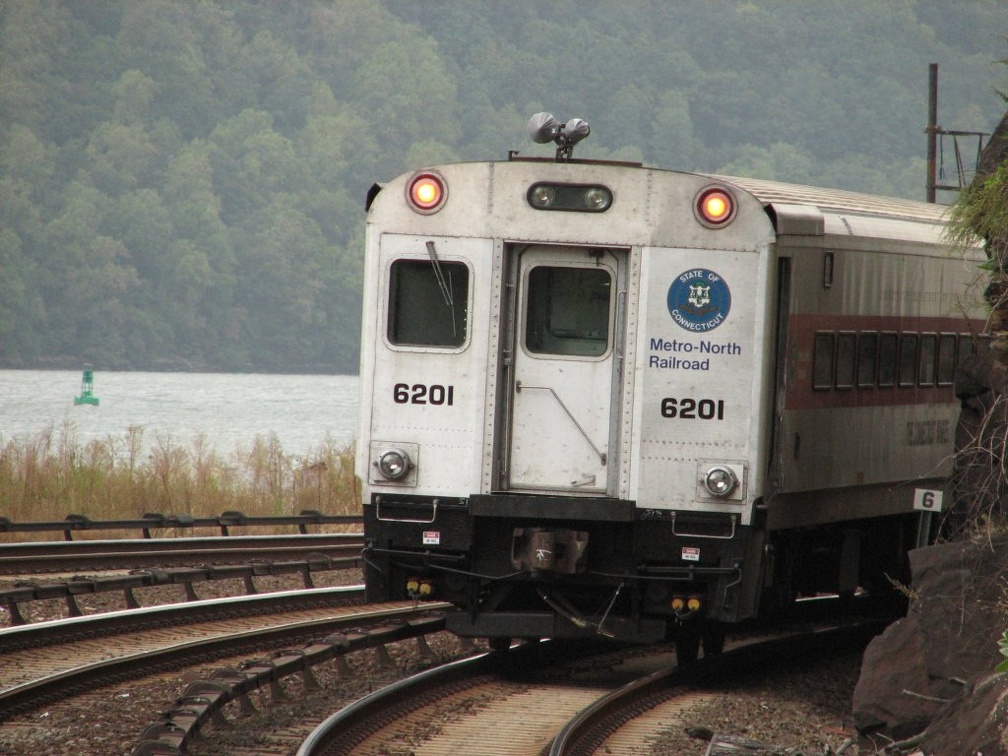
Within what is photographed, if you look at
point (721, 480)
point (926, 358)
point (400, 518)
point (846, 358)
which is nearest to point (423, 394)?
point (400, 518)

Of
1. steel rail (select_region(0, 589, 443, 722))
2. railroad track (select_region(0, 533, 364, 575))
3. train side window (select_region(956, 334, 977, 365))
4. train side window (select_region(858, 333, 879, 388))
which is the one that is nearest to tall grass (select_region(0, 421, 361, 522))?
railroad track (select_region(0, 533, 364, 575))

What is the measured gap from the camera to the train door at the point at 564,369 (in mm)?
10867

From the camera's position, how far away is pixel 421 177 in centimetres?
1104

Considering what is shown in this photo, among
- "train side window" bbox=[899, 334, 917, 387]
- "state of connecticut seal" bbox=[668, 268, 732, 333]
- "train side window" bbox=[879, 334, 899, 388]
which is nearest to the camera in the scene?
"state of connecticut seal" bbox=[668, 268, 732, 333]

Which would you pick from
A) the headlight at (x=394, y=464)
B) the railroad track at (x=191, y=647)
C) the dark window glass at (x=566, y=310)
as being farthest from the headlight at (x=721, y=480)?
the railroad track at (x=191, y=647)

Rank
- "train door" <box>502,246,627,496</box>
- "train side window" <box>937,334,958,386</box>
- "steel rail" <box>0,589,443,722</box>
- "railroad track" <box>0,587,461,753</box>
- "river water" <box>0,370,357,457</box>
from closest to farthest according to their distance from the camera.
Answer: "railroad track" <box>0,587,461,753</box> < "steel rail" <box>0,589,443,722</box> < "train door" <box>502,246,627,496</box> < "train side window" <box>937,334,958,386</box> < "river water" <box>0,370,357,457</box>

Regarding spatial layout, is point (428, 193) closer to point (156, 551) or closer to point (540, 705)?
point (540, 705)

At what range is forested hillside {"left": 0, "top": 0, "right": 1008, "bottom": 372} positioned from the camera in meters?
91.1

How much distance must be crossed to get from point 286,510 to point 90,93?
4321 inches

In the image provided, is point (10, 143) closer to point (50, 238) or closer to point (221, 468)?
point (50, 238)

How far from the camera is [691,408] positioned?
35.3ft

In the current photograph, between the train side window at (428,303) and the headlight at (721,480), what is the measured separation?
5.98 feet

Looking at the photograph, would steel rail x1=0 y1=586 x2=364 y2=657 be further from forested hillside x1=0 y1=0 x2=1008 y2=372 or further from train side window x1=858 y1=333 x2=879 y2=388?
forested hillside x1=0 y1=0 x2=1008 y2=372

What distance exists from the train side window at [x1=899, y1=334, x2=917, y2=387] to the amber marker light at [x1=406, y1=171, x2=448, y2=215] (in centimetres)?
471
